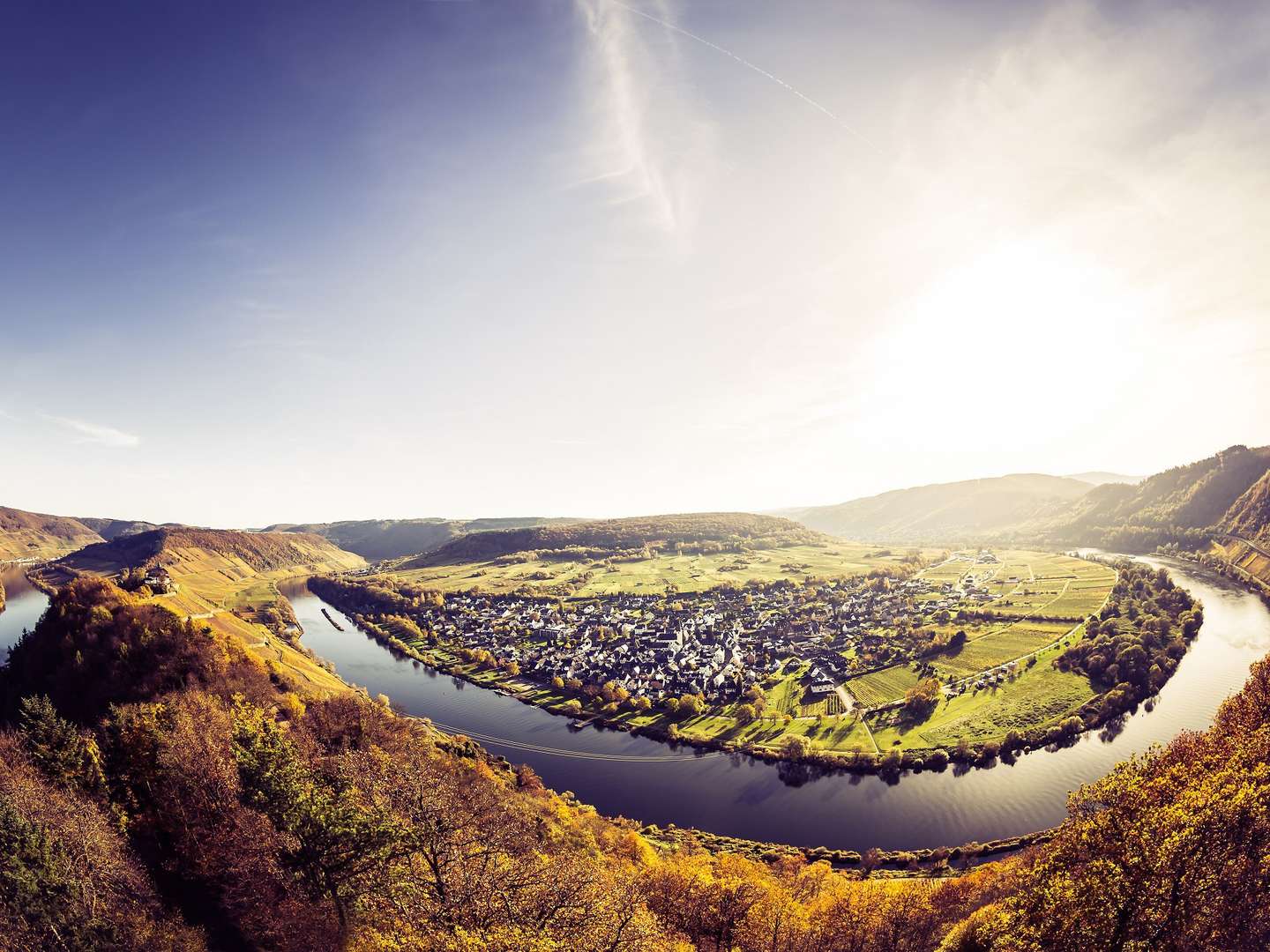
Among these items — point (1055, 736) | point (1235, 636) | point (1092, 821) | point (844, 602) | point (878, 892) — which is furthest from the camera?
point (844, 602)

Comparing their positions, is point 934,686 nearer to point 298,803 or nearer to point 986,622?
point 986,622

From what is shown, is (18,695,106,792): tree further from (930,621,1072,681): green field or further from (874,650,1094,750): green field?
(930,621,1072,681): green field

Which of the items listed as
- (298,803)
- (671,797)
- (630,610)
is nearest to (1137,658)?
(671,797)

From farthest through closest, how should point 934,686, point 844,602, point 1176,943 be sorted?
point 844,602 < point 934,686 < point 1176,943

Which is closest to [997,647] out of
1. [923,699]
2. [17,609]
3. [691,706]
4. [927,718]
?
[923,699]

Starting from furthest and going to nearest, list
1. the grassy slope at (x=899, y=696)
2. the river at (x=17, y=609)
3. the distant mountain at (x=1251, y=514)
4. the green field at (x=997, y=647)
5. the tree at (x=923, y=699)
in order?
the distant mountain at (x=1251, y=514) < the river at (x=17, y=609) < the green field at (x=997, y=647) < the tree at (x=923, y=699) < the grassy slope at (x=899, y=696)

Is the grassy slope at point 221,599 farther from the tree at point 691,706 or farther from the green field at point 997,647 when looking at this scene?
the green field at point 997,647

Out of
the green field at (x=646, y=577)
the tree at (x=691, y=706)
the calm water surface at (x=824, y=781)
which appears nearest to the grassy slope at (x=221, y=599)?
the calm water surface at (x=824, y=781)
